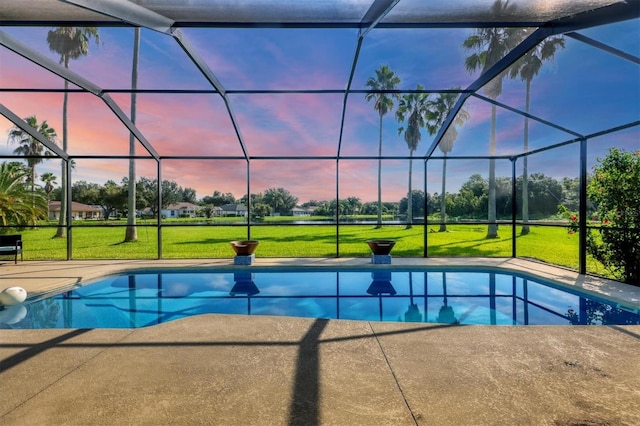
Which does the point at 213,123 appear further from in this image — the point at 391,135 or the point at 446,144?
the point at 446,144

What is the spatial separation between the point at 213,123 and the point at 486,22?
45.9 feet

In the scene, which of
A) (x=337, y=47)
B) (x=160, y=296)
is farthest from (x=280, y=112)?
(x=160, y=296)

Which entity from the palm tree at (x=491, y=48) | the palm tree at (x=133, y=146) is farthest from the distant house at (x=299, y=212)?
the palm tree at (x=133, y=146)

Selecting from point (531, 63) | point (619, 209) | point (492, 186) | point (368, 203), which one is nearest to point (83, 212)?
point (368, 203)

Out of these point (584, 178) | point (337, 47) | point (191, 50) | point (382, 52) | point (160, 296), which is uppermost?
point (382, 52)

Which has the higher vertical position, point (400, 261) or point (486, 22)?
point (486, 22)

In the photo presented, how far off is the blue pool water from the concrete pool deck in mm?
1048

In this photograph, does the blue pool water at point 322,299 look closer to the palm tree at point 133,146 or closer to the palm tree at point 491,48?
the palm tree at point 133,146

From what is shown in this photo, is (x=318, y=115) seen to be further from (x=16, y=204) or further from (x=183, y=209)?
(x=183, y=209)

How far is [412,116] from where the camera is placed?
1978cm

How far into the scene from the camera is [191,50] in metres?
4.37

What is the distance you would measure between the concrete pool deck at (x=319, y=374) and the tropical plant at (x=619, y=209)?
9.65 feet

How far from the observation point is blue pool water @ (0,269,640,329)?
4.18 meters

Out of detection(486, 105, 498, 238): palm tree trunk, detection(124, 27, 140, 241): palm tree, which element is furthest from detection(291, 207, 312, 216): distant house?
detection(124, 27, 140, 241): palm tree
